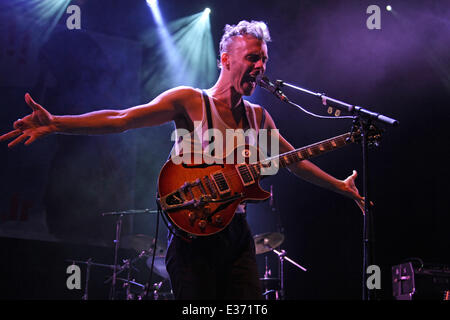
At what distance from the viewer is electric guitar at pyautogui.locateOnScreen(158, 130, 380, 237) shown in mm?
2680

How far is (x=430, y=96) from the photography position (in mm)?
7422

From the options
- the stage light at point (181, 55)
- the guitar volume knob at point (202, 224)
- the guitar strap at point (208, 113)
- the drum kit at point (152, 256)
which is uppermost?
the stage light at point (181, 55)

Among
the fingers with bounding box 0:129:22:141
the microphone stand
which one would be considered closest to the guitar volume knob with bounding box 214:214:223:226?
the microphone stand

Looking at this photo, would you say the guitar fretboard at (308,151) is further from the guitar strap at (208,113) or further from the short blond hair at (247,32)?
the short blond hair at (247,32)

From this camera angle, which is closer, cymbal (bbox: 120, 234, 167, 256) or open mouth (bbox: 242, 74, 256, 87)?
open mouth (bbox: 242, 74, 256, 87)

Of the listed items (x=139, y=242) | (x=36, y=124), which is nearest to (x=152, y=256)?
(x=139, y=242)

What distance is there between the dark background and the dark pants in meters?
5.39

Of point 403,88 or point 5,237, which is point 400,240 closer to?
point 403,88

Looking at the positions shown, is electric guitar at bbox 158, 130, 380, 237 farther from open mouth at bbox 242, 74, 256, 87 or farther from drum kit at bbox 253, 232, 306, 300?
drum kit at bbox 253, 232, 306, 300

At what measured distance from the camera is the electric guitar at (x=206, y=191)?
2680 mm

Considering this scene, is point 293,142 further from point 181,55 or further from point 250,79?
point 250,79

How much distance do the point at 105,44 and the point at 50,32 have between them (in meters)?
1.01

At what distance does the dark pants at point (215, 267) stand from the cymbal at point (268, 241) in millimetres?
4462

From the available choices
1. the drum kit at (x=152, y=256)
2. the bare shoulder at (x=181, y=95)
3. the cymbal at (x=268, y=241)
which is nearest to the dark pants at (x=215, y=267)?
the bare shoulder at (x=181, y=95)
